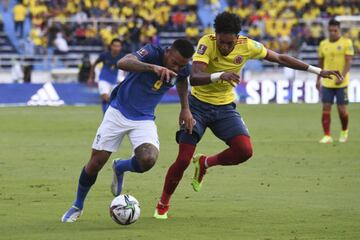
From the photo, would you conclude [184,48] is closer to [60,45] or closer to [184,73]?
[184,73]

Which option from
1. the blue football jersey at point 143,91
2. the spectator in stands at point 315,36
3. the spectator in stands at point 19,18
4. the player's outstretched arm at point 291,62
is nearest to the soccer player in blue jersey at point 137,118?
the blue football jersey at point 143,91

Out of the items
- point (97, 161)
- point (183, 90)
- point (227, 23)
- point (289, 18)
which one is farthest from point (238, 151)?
point (289, 18)

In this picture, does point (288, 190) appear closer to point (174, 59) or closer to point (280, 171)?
point (280, 171)

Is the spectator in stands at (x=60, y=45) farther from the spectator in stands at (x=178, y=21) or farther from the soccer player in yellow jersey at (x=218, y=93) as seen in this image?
the soccer player in yellow jersey at (x=218, y=93)

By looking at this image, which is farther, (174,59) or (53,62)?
(53,62)

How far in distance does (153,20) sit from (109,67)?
64.9 ft

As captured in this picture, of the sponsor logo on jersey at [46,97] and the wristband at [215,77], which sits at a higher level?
the wristband at [215,77]

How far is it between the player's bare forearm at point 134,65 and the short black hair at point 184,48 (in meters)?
0.44

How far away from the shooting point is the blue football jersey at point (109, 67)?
2523 cm

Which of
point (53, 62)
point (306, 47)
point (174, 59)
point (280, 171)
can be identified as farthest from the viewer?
point (306, 47)

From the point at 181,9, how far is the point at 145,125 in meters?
36.8

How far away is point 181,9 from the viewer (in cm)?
4741

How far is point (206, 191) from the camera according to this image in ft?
46.0

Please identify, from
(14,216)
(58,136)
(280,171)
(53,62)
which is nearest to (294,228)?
(14,216)
